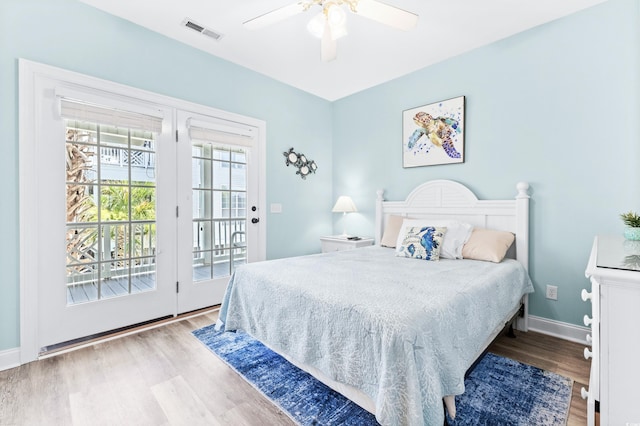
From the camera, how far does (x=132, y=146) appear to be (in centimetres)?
257

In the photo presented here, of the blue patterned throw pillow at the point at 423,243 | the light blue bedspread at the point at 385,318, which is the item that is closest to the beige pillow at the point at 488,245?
the light blue bedspread at the point at 385,318

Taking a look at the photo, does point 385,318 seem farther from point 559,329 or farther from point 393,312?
point 559,329

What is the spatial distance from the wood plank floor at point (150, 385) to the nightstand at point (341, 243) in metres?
1.73

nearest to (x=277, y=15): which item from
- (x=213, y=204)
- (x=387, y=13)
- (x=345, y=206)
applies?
(x=387, y=13)

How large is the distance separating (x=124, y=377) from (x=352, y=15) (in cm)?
313

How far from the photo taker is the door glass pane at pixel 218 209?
9.88 feet

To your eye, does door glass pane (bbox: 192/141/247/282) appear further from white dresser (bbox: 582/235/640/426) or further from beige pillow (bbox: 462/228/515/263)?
white dresser (bbox: 582/235/640/426)

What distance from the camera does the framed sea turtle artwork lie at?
3.01 metres

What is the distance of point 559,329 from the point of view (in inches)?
96.6

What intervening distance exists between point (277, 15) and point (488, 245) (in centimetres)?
239

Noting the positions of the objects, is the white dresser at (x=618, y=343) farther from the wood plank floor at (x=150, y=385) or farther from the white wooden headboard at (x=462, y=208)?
the white wooden headboard at (x=462, y=208)

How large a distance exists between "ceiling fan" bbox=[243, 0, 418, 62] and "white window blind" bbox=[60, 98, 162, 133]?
126 centimetres

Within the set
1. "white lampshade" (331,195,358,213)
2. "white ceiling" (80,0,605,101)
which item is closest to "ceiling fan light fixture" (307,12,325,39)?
"white ceiling" (80,0,605,101)

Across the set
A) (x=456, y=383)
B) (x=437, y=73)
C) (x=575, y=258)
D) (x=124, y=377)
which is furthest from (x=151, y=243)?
(x=575, y=258)
